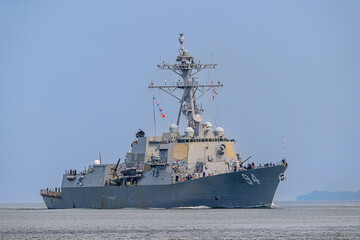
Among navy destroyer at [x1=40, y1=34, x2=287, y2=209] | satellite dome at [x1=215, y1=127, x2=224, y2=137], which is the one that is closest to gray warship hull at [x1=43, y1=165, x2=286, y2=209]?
navy destroyer at [x1=40, y1=34, x2=287, y2=209]

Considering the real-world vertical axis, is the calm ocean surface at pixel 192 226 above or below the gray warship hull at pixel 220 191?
below

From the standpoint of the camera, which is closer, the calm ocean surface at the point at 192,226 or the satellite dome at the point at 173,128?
the calm ocean surface at the point at 192,226

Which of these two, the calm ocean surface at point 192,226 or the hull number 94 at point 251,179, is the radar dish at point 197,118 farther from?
the hull number 94 at point 251,179

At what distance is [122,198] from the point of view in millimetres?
56031

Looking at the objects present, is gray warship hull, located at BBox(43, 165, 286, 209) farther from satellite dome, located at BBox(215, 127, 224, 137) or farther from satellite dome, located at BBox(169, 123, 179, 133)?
satellite dome, located at BBox(215, 127, 224, 137)

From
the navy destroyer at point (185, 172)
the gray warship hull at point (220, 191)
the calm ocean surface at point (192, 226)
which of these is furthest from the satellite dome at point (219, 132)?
the calm ocean surface at point (192, 226)

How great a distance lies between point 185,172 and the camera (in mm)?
50156

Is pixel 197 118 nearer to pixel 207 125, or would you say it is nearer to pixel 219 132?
pixel 207 125

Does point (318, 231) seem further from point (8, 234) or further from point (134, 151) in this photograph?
point (134, 151)

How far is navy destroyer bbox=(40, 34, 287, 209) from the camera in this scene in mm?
46781

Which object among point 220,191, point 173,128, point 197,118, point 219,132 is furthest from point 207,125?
point 220,191

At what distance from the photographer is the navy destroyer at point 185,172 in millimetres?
46781

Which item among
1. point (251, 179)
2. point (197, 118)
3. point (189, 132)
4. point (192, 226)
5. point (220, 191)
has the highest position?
point (197, 118)

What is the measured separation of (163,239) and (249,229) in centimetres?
557
